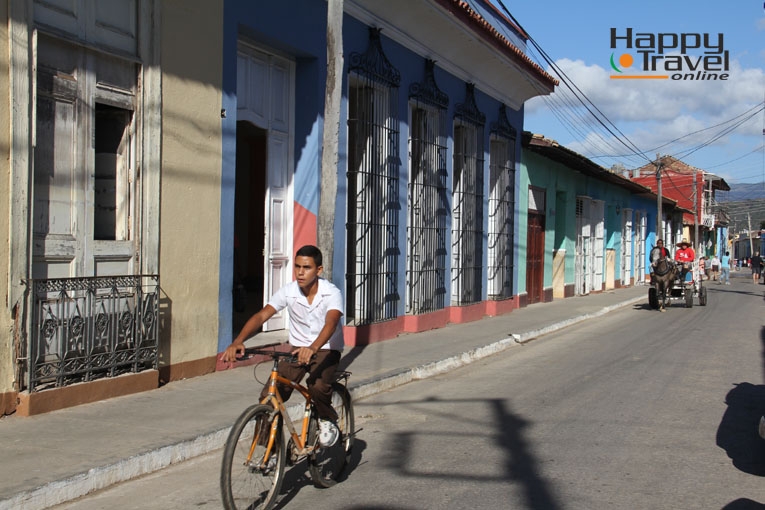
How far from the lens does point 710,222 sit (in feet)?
186

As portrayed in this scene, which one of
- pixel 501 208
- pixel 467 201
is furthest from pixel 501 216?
pixel 467 201

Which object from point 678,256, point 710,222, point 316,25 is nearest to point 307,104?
point 316,25

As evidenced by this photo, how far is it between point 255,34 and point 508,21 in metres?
11.1

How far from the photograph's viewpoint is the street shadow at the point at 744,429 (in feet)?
18.7

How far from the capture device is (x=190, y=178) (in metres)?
8.09

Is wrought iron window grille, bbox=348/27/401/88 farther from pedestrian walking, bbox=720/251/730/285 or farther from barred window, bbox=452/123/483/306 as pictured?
pedestrian walking, bbox=720/251/730/285

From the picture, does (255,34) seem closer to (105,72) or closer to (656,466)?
(105,72)

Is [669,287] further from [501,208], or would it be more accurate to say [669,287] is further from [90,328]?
[90,328]

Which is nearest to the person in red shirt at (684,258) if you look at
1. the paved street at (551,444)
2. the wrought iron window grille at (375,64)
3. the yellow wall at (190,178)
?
the paved street at (551,444)

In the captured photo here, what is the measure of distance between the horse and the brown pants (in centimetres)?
1586

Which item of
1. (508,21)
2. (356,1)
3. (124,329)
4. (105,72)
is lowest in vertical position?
(124,329)

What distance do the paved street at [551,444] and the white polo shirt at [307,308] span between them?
1.02m

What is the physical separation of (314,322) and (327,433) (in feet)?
2.31

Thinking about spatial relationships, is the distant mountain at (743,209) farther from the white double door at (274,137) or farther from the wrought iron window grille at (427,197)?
the white double door at (274,137)
